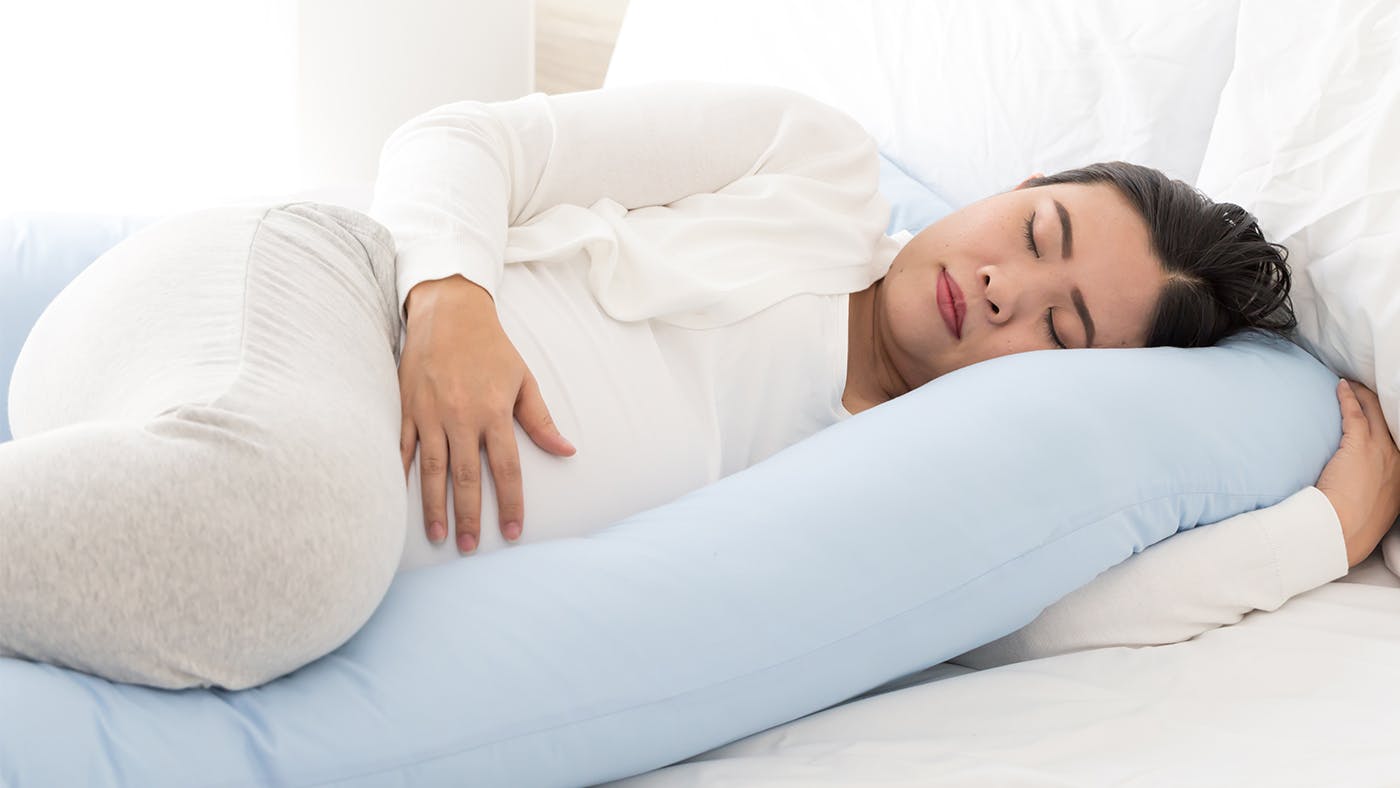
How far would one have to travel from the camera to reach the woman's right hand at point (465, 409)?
3.09 ft

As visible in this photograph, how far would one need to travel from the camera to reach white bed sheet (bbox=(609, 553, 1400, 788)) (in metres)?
0.80

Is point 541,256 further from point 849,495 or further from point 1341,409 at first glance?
point 1341,409

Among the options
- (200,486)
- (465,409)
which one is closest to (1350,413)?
(465,409)

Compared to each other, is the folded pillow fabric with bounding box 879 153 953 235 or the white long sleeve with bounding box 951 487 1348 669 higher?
the folded pillow fabric with bounding box 879 153 953 235

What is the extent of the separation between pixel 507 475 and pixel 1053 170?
2.81ft

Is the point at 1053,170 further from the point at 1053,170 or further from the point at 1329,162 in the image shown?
the point at 1329,162

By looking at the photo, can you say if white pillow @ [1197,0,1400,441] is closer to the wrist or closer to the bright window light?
the wrist

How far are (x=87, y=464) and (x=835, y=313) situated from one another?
2.36 ft

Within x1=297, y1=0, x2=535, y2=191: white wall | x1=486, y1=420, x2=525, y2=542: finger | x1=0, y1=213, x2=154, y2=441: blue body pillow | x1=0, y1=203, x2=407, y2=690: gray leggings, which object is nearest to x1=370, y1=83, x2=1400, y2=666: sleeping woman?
x1=486, y1=420, x2=525, y2=542: finger

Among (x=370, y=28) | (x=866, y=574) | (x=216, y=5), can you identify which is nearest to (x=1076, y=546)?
(x=866, y=574)

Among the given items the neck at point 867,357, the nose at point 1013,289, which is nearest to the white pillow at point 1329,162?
the nose at point 1013,289

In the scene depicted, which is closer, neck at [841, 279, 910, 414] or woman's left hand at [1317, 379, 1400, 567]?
woman's left hand at [1317, 379, 1400, 567]

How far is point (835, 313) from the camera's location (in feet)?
4.01

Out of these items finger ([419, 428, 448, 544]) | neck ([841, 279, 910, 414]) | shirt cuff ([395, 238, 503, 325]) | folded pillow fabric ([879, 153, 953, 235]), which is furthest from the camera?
folded pillow fabric ([879, 153, 953, 235])
